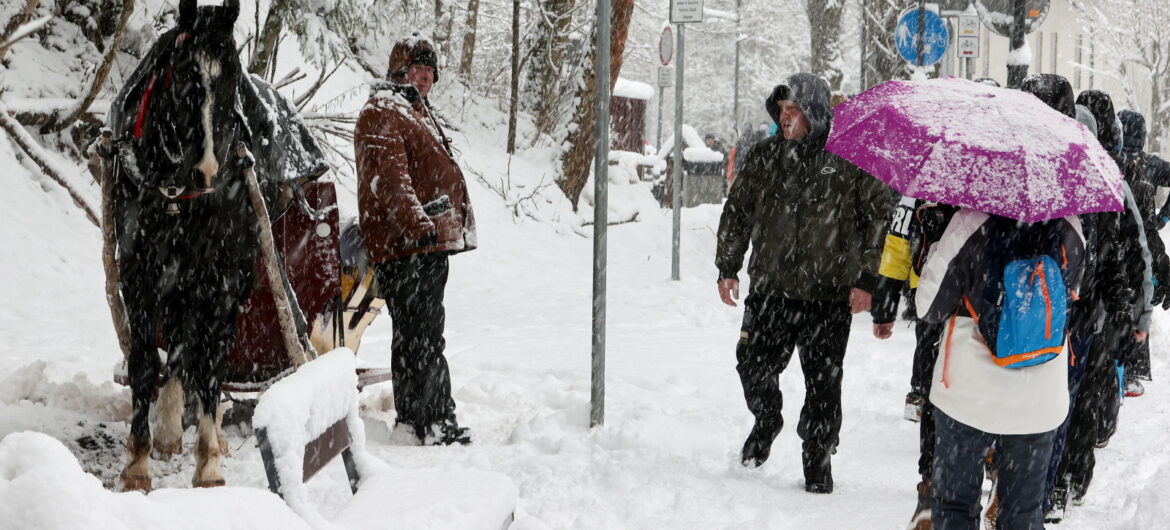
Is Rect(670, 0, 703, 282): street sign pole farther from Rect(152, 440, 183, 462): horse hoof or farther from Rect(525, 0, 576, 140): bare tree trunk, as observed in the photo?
Rect(152, 440, 183, 462): horse hoof

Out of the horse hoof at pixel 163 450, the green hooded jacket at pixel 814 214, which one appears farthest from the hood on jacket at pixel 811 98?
the horse hoof at pixel 163 450

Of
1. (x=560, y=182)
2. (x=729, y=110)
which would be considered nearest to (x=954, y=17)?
A: (x=560, y=182)

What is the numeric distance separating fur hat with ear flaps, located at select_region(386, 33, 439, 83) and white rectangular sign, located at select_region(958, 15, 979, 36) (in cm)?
858

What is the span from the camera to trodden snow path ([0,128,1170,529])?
507 centimetres

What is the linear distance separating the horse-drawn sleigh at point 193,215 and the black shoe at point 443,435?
78cm

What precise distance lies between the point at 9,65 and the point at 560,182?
8.55 metres

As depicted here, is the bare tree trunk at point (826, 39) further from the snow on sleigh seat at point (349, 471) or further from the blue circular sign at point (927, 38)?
the snow on sleigh seat at point (349, 471)

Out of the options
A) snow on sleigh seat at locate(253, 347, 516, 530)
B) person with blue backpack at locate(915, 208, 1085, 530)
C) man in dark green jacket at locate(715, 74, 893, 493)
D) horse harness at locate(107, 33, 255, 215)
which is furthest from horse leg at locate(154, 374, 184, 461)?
person with blue backpack at locate(915, 208, 1085, 530)

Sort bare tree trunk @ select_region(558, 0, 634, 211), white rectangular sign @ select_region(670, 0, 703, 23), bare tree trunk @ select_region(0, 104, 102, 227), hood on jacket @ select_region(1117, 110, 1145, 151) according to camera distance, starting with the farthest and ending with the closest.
Result: bare tree trunk @ select_region(558, 0, 634, 211) → white rectangular sign @ select_region(670, 0, 703, 23) → bare tree trunk @ select_region(0, 104, 102, 227) → hood on jacket @ select_region(1117, 110, 1145, 151)

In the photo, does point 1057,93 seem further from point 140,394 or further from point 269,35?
point 269,35

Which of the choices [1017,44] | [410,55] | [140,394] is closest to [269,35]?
[410,55]

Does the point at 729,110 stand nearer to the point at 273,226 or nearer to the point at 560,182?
the point at 560,182

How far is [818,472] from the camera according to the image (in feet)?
17.6

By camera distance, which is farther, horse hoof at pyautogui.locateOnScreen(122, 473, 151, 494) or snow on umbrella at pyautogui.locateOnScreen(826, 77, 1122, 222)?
horse hoof at pyautogui.locateOnScreen(122, 473, 151, 494)
